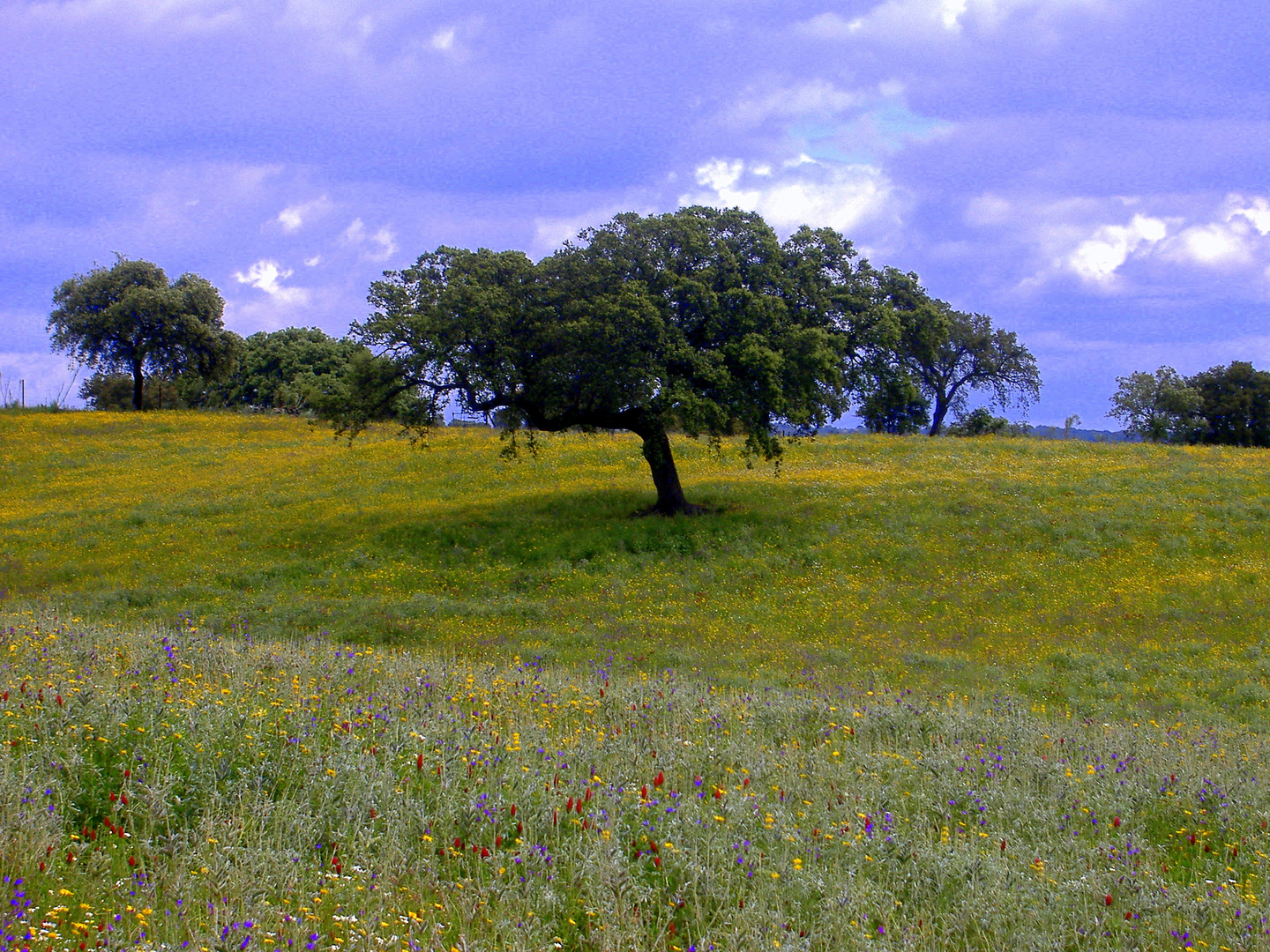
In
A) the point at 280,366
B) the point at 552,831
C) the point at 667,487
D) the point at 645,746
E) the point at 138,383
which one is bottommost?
the point at 645,746

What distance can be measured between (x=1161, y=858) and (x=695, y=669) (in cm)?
958

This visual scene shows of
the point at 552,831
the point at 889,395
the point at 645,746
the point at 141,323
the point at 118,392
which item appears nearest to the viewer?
the point at 552,831

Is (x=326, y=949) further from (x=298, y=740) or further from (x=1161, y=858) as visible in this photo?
(x=1161, y=858)

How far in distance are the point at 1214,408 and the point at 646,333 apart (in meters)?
67.6

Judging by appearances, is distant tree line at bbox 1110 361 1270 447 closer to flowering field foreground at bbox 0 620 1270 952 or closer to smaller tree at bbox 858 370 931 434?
smaller tree at bbox 858 370 931 434

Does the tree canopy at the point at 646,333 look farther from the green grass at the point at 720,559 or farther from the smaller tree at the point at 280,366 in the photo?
the smaller tree at the point at 280,366

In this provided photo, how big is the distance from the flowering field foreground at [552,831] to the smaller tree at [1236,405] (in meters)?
75.8

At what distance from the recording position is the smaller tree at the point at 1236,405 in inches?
2734

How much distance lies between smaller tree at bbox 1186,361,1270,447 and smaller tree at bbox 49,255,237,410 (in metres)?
80.1

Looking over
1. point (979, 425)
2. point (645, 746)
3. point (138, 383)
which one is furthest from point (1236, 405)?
point (138, 383)

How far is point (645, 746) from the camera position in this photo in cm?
752

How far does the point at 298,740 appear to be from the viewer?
20.1ft

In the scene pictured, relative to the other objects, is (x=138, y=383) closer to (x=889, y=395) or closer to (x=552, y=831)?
(x=889, y=395)

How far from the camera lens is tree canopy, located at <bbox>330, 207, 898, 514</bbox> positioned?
25500mm
